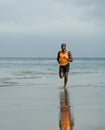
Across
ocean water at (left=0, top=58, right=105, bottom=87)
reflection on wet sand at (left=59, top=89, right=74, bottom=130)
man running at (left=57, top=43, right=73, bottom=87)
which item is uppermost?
man running at (left=57, top=43, right=73, bottom=87)

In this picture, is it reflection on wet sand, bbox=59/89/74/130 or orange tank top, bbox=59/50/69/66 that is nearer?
reflection on wet sand, bbox=59/89/74/130

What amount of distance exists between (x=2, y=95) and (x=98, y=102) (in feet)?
10.4

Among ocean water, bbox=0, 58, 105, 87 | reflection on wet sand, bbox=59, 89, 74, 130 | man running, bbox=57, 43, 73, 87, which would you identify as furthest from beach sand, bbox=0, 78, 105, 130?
ocean water, bbox=0, 58, 105, 87

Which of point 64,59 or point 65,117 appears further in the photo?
point 64,59

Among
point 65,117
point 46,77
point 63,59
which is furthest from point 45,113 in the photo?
point 46,77

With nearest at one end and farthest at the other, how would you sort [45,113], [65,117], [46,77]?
1. [65,117]
2. [45,113]
3. [46,77]

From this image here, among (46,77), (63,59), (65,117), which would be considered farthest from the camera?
(46,77)

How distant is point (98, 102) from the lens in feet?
35.1

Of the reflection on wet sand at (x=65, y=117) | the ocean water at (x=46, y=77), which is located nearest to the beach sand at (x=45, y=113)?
the reflection on wet sand at (x=65, y=117)

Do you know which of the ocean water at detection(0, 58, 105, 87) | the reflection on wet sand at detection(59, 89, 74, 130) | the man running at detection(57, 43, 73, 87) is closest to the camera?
the reflection on wet sand at detection(59, 89, 74, 130)

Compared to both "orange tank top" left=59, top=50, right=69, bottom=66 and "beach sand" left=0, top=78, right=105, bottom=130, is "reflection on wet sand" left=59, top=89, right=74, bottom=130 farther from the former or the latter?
"orange tank top" left=59, top=50, right=69, bottom=66

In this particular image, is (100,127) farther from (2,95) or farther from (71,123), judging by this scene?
(2,95)

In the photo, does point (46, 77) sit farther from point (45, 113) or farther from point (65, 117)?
point (65, 117)

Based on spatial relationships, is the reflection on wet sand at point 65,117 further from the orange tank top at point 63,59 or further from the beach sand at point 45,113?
the orange tank top at point 63,59
